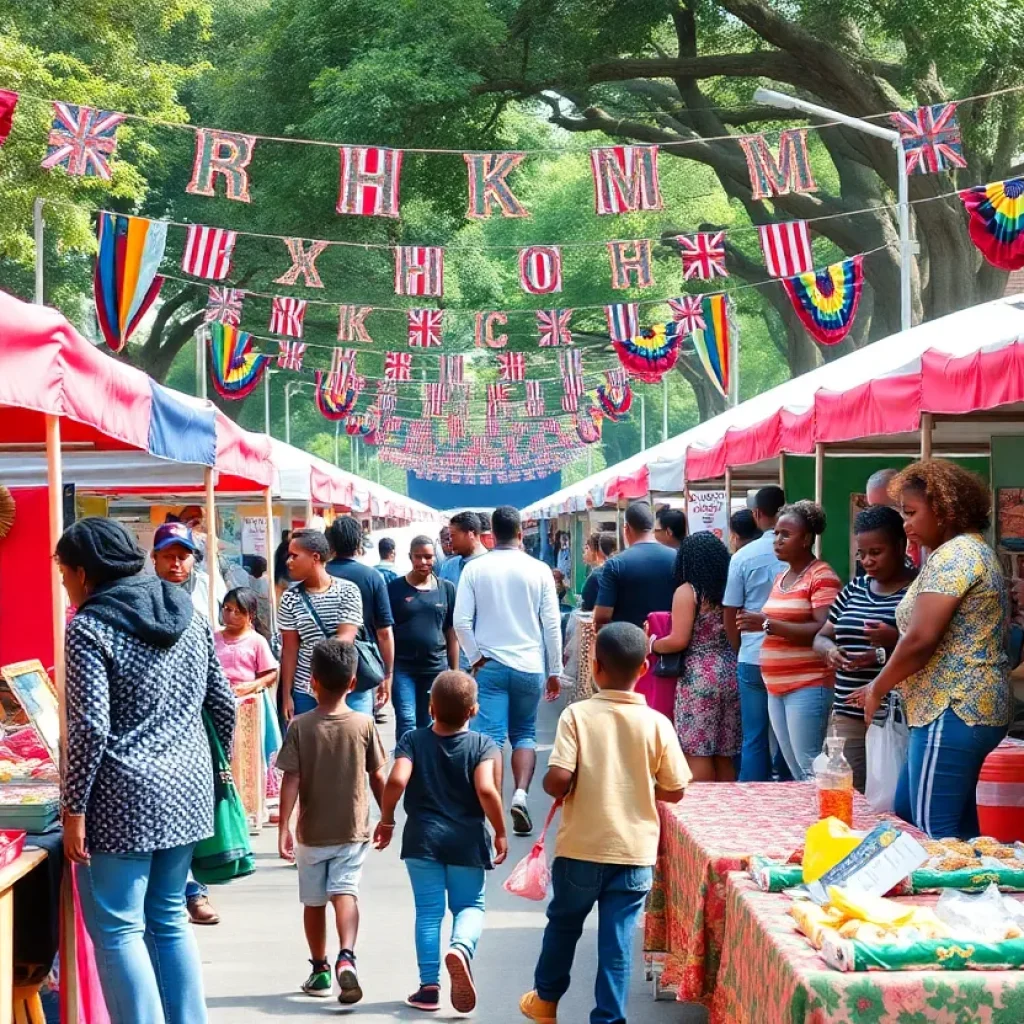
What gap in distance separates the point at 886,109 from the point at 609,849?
57.6ft

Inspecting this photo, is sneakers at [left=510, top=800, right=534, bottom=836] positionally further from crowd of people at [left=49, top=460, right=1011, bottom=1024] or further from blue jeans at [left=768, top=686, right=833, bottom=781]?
blue jeans at [left=768, top=686, right=833, bottom=781]

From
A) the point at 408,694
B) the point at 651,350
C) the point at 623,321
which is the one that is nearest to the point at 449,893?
the point at 408,694

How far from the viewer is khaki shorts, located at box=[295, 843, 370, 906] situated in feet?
21.8

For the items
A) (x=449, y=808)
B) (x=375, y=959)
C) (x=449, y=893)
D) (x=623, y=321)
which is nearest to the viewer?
(x=449, y=808)

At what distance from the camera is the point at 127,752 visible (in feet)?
16.8

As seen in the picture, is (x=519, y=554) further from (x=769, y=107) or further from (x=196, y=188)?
(x=769, y=107)

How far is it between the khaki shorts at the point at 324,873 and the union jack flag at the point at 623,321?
19.1 m

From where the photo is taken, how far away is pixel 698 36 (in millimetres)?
25578

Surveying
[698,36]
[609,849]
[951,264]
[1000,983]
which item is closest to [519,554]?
[609,849]

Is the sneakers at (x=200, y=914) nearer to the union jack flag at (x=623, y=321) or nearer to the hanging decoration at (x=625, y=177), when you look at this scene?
the hanging decoration at (x=625, y=177)

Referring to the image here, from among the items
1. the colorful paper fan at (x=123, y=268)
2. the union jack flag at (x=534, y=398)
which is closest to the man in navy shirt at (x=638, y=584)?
the colorful paper fan at (x=123, y=268)

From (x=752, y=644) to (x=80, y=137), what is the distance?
9020 mm

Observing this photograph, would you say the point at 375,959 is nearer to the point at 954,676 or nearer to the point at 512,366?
the point at 954,676

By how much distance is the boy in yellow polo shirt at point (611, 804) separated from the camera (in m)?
5.61
